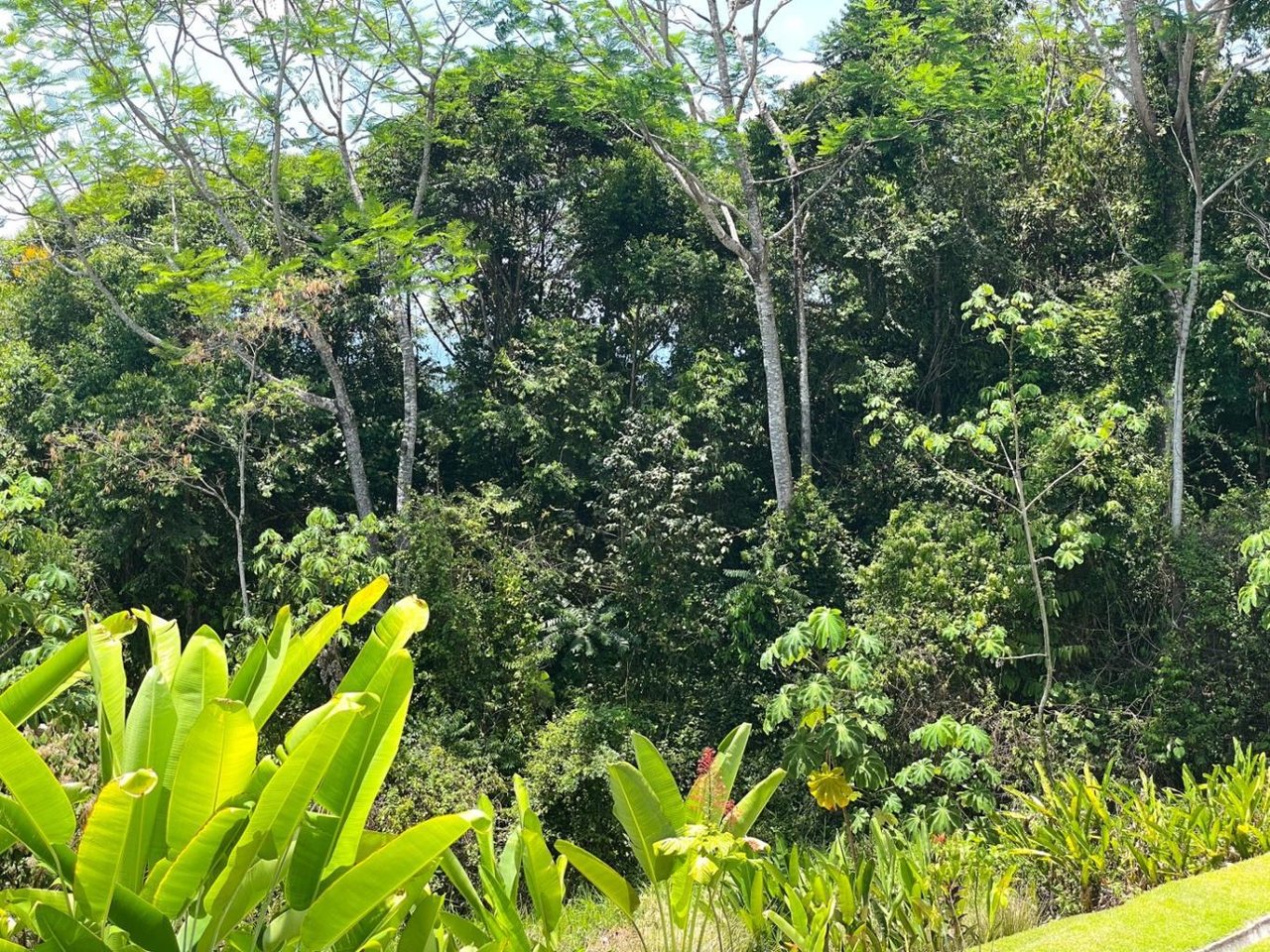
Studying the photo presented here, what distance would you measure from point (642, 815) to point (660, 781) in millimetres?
167

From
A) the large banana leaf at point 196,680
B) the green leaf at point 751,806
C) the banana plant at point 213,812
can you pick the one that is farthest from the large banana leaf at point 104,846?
the green leaf at point 751,806

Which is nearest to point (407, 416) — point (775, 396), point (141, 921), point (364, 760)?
point (775, 396)

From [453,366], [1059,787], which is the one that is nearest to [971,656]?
[1059,787]

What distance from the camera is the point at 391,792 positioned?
27.6 feet

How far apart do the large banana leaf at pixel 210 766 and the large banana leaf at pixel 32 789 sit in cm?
21

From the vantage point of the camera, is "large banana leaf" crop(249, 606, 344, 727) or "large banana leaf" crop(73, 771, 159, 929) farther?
"large banana leaf" crop(249, 606, 344, 727)

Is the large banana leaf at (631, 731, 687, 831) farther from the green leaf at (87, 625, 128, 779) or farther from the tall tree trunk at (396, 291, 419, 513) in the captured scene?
the tall tree trunk at (396, 291, 419, 513)

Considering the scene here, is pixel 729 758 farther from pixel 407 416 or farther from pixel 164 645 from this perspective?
pixel 407 416

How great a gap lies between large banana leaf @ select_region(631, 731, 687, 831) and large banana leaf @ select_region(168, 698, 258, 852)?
214 centimetres

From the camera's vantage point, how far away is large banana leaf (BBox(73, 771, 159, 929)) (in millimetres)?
1979

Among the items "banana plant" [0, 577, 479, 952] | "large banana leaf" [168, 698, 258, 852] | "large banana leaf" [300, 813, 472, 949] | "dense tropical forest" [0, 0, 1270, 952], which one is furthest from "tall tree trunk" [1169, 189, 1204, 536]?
"large banana leaf" [168, 698, 258, 852]

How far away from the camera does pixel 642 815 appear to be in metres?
4.04

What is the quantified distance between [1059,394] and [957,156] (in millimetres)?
3233

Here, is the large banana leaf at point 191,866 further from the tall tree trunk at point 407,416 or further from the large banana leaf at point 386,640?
the tall tree trunk at point 407,416
